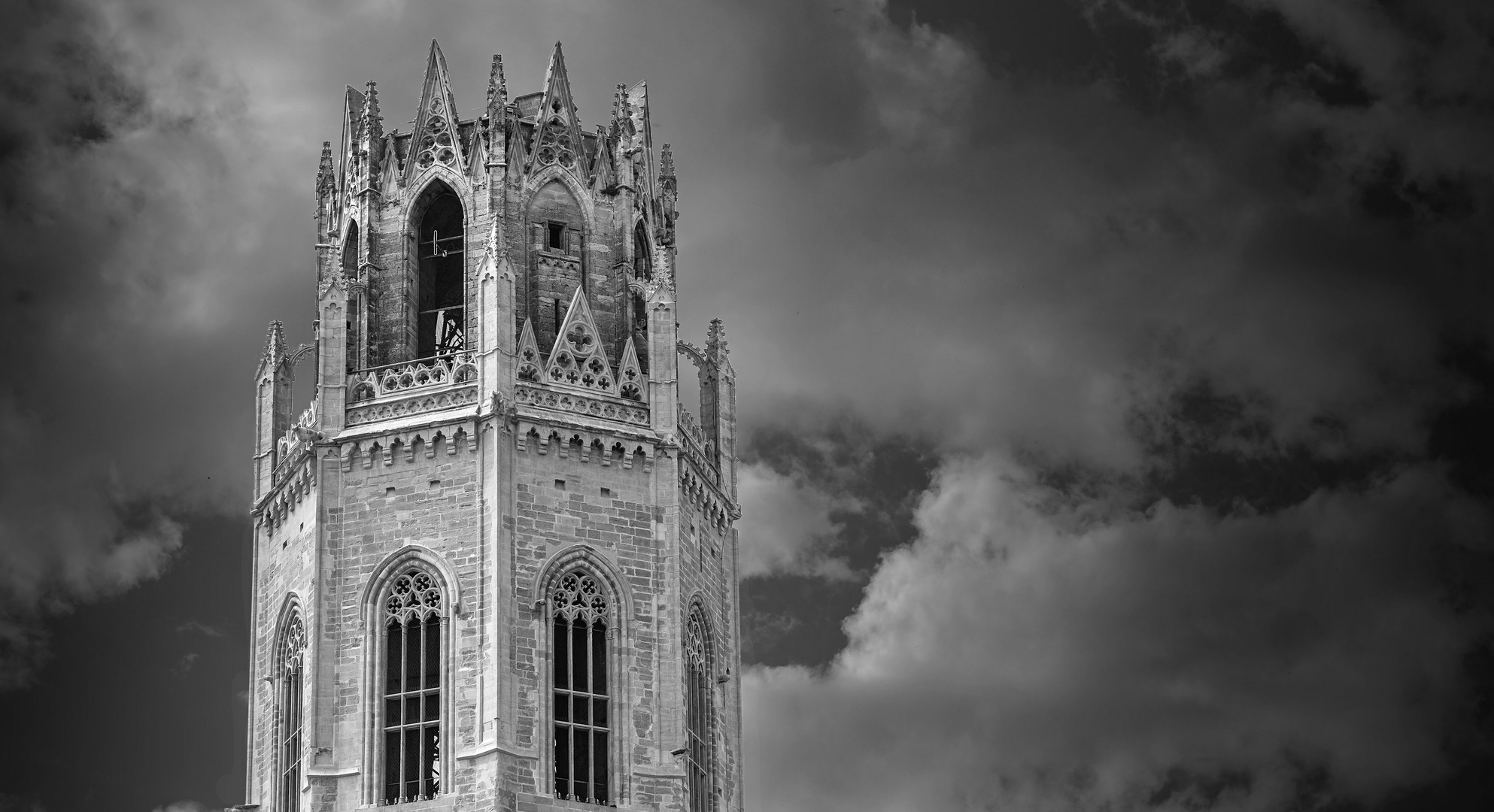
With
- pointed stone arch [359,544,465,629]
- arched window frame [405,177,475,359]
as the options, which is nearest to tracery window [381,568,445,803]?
pointed stone arch [359,544,465,629]

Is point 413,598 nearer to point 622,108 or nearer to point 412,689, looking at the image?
point 412,689

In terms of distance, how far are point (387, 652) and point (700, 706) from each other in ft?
26.6

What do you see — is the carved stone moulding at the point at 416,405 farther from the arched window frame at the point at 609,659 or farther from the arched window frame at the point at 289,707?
the arched window frame at the point at 289,707

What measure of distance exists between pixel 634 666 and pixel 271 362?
1387 centimetres

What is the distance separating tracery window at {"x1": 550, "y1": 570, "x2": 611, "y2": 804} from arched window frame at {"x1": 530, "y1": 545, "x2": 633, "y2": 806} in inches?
5.4

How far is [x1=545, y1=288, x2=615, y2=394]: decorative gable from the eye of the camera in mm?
74562

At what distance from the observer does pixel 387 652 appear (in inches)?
2835

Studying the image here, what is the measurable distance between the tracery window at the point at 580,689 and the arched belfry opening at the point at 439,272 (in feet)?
28.2

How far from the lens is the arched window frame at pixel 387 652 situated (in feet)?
231

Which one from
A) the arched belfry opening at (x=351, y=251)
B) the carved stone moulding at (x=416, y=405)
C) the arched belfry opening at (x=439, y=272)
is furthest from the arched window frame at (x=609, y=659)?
the arched belfry opening at (x=351, y=251)

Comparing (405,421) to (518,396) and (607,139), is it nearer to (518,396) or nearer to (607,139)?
(518,396)

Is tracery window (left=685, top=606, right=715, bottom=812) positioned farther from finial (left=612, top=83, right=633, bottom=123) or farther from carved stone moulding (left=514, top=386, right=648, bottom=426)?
finial (left=612, top=83, right=633, bottom=123)

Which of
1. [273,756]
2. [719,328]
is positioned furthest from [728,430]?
[273,756]

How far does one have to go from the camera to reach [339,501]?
241 ft
